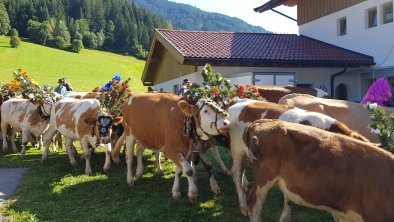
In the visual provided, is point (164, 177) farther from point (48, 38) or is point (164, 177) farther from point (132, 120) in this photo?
point (48, 38)

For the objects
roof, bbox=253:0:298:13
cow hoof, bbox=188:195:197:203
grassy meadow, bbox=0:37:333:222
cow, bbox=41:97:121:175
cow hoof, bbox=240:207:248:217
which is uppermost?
roof, bbox=253:0:298:13

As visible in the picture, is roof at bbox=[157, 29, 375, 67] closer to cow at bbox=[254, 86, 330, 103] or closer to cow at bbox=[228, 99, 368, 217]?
cow at bbox=[254, 86, 330, 103]

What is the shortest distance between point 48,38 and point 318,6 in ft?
257

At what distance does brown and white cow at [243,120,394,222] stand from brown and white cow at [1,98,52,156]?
855cm

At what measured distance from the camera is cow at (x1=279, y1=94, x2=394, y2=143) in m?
7.96

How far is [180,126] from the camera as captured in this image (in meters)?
7.29

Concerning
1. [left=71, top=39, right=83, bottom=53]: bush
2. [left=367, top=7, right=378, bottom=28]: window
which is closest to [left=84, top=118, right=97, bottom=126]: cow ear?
[left=367, top=7, right=378, bottom=28]: window

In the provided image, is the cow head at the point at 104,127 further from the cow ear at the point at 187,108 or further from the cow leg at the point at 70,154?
the cow ear at the point at 187,108

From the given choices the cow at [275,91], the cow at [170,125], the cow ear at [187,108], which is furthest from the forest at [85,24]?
the cow ear at [187,108]

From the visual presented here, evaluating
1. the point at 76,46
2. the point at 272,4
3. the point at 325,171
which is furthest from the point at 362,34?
the point at 76,46

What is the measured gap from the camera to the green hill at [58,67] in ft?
169

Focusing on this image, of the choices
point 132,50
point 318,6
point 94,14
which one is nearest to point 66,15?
point 94,14

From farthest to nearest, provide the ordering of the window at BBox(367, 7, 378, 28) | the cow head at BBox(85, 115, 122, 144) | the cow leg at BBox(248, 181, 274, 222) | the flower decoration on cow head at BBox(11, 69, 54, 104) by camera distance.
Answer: the window at BBox(367, 7, 378, 28)
the flower decoration on cow head at BBox(11, 69, 54, 104)
the cow head at BBox(85, 115, 122, 144)
the cow leg at BBox(248, 181, 274, 222)

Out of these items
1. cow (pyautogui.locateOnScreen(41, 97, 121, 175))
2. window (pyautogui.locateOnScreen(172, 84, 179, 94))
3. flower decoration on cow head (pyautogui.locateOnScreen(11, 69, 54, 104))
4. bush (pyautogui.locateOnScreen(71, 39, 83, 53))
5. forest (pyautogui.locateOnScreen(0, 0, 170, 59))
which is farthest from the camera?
forest (pyautogui.locateOnScreen(0, 0, 170, 59))
